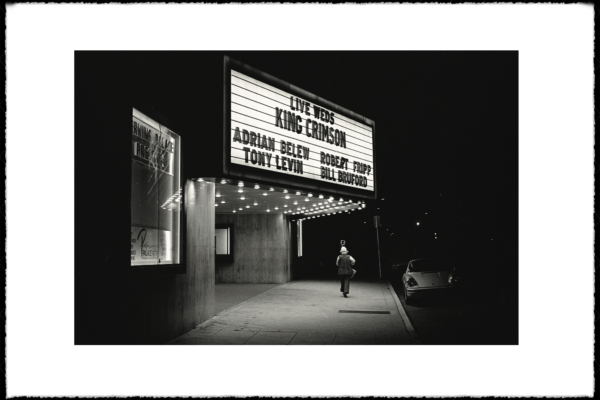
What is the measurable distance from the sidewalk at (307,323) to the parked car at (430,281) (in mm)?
670

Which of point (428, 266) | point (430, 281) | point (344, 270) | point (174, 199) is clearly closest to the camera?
point (174, 199)

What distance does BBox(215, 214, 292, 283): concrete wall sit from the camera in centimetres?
2206

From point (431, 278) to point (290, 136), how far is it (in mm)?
5960

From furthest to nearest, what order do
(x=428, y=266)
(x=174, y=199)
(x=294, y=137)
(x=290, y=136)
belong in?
(x=428, y=266) → (x=294, y=137) → (x=290, y=136) → (x=174, y=199)

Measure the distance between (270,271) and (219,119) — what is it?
13.7 m

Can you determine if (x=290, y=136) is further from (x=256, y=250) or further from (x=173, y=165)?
(x=256, y=250)

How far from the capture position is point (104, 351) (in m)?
6.40

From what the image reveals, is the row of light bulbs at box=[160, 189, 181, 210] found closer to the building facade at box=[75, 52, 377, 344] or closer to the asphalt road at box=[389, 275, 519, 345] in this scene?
the building facade at box=[75, 52, 377, 344]

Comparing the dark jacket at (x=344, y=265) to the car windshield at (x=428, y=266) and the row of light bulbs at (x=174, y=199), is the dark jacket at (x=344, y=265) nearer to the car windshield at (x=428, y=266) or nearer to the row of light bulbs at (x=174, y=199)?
the car windshield at (x=428, y=266)

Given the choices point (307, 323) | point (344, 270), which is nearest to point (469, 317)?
point (307, 323)

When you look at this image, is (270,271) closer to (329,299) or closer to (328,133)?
(329,299)

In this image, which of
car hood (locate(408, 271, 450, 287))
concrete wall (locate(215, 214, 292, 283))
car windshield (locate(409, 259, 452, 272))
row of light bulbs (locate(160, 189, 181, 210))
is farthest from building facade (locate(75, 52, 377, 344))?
concrete wall (locate(215, 214, 292, 283))

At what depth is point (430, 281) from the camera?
1402 cm

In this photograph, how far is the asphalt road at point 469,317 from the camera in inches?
356
